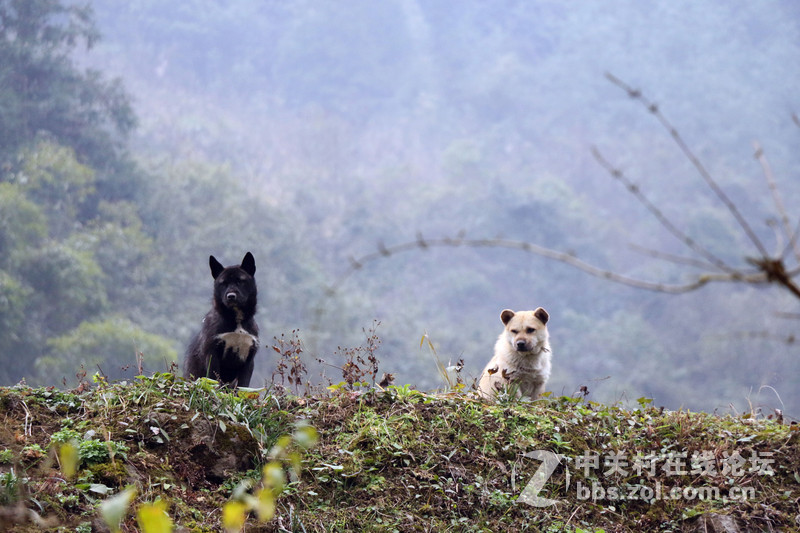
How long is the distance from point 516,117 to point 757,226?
2235cm

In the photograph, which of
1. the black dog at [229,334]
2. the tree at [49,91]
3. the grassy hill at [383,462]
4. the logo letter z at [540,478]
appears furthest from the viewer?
the tree at [49,91]

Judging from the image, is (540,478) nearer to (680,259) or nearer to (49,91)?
(680,259)

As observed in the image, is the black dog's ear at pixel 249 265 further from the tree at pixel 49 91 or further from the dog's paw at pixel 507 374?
the tree at pixel 49 91

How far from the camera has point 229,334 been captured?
6711 millimetres

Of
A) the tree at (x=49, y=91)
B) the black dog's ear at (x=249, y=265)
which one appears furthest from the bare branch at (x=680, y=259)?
the tree at (x=49, y=91)

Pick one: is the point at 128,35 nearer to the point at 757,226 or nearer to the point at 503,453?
Result: the point at 757,226

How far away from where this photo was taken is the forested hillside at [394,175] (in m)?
A: 28.3

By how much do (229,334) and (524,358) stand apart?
287cm

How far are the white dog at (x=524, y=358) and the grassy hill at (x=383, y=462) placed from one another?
1204 millimetres

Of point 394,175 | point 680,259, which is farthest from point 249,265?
point 394,175

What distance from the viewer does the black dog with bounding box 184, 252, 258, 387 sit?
6680mm

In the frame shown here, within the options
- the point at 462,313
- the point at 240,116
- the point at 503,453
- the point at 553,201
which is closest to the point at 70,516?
the point at 503,453

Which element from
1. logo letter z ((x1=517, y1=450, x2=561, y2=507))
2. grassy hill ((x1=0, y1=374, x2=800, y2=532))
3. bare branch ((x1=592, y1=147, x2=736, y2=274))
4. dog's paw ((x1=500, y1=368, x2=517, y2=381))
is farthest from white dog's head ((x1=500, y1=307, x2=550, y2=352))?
bare branch ((x1=592, y1=147, x2=736, y2=274))

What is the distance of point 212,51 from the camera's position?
197 feet
